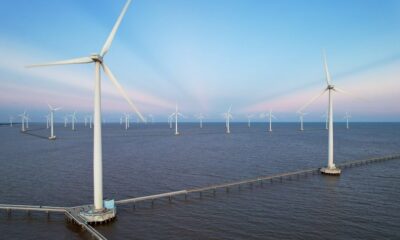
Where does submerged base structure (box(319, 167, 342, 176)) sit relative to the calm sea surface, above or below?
above

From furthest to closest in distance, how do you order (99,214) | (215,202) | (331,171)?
(331,171)
(215,202)
(99,214)

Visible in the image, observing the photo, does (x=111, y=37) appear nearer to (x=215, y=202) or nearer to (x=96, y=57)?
(x=96, y=57)

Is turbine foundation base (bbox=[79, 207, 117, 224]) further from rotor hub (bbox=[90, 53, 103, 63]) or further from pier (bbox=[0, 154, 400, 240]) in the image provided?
rotor hub (bbox=[90, 53, 103, 63])

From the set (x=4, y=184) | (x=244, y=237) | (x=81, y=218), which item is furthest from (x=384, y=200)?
(x=4, y=184)

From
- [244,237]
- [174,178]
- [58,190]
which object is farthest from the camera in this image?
[174,178]

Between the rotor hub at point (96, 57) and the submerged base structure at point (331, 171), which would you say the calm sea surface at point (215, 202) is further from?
the rotor hub at point (96, 57)

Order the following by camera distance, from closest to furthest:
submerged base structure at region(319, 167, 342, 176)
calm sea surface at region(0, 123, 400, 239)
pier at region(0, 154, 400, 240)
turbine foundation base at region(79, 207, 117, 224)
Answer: calm sea surface at region(0, 123, 400, 239) < pier at region(0, 154, 400, 240) < turbine foundation base at region(79, 207, 117, 224) < submerged base structure at region(319, 167, 342, 176)

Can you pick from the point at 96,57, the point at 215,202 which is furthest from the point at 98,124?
the point at 215,202

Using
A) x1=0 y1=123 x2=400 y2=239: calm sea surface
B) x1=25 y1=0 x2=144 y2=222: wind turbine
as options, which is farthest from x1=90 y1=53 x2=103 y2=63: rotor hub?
x1=0 y1=123 x2=400 y2=239: calm sea surface

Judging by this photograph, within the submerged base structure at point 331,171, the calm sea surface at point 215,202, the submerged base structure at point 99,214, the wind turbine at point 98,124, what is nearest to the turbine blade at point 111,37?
the wind turbine at point 98,124

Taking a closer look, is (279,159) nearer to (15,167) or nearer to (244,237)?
(244,237)

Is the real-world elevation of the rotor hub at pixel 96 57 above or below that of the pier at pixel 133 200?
above
